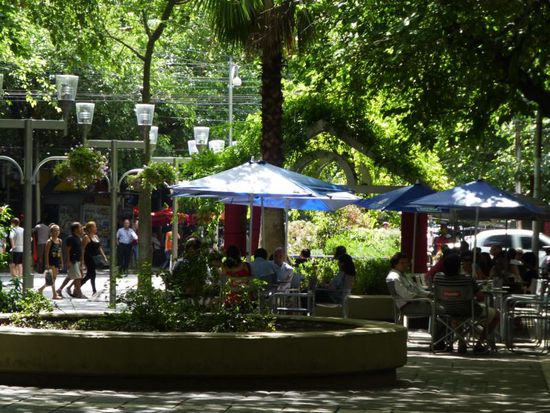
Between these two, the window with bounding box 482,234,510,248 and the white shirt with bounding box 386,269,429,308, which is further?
the window with bounding box 482,234,510,248

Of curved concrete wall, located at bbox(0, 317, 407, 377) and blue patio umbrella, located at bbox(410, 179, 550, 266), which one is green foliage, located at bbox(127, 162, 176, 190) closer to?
blue patio umbrella, located at bbox(410, 179, 550, 266)

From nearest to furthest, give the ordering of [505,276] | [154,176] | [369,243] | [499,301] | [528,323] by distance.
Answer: [499,301] → [528,323] → [505,276] → [154,176] → [369,243]

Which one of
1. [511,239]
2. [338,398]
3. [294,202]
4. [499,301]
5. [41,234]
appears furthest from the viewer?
[511,239]

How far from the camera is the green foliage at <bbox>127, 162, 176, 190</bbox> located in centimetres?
2698

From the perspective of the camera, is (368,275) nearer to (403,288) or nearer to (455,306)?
(403,288)

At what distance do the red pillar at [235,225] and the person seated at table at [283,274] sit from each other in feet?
18.2

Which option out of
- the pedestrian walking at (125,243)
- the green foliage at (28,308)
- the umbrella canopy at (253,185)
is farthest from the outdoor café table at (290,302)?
the pedestrian walking at (125,243)

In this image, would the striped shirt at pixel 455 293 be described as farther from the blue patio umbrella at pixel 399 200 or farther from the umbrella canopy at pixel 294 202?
the umbrella canopy at pixel 294 202

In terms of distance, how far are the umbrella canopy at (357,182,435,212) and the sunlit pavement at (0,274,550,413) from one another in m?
7.66

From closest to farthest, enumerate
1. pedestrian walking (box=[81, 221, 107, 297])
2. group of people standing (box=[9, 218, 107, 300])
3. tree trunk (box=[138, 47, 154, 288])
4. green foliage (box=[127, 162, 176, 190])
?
green foliage (box=[127, 162, 176, 190])
group of people standing (box=[9, 218, 107, 300])
tree trunk (box=[138, 47, 154, 288])
pedestrian walking (box=[81, 221, 107, 297])

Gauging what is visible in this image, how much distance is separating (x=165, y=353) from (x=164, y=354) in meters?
0.02

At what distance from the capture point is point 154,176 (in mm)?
26969

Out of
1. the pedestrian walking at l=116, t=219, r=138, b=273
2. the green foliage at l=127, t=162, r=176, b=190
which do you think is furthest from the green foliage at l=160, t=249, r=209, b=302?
→ the pedestrian walking at l=116, t=219, r=138, b=273

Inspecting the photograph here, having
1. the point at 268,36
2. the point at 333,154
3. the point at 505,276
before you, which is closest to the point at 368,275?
the point at 505,276
